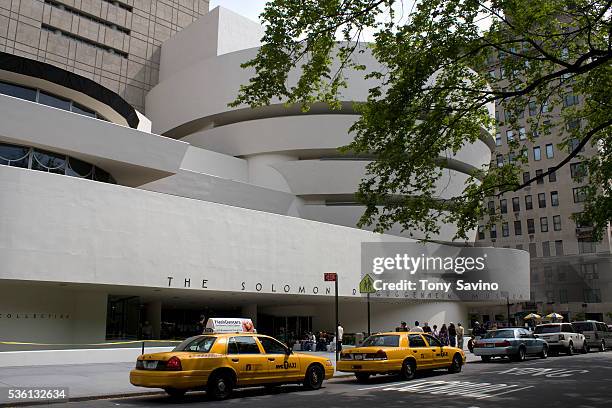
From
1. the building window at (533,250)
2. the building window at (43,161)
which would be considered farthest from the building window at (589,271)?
the building window at (43,161)

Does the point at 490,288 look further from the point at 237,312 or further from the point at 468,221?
the point at 468,221

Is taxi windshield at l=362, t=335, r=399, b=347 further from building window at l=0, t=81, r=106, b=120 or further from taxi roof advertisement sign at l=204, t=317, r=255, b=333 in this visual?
building window at l=0, t=81, r=106, b=120

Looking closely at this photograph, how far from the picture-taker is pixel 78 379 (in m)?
15.2

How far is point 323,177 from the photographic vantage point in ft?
132

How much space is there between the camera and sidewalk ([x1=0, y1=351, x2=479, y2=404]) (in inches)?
507

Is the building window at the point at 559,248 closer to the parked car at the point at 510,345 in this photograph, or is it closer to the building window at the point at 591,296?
the building window at the point at 591,296

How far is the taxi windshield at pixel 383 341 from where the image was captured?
16.5 metres

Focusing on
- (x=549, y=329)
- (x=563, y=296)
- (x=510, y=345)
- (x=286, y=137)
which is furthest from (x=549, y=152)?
(x=510, y=345)

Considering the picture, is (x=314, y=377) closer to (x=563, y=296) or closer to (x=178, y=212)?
(x=178, y=212)

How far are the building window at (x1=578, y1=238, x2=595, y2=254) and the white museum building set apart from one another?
27.2 m

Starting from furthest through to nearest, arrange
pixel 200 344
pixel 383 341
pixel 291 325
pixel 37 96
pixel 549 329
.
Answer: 1. pixel 291 325
2. pixel 549 329
3. pixel 37 96
4. pixel 383 341
5. pixel 200 344

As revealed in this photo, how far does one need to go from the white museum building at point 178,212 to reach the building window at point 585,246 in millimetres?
27219

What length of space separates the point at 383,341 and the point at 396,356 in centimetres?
88

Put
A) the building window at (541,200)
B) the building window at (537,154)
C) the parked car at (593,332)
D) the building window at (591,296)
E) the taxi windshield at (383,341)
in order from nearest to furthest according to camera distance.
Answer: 1. the taxi windshield at (383,341)
2. the parked car at (593,332)
3. the building window at (591,296)
4. the building window at (541,200)
5. the building window at (537,154)
